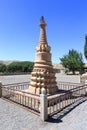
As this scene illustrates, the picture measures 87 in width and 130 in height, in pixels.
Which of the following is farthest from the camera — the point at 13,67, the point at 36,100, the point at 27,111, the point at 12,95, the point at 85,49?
the point at 13,67

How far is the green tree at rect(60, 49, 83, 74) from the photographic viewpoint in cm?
4178

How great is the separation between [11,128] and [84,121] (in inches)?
106

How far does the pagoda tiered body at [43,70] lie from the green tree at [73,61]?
106ft

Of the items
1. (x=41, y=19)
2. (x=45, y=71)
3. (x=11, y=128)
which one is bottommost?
(x=11, y=128)

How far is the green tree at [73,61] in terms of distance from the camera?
41.8 metres

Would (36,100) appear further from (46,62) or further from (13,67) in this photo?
(13,67)

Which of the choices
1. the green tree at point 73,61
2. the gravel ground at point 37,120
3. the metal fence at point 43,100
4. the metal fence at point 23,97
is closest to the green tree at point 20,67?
the green tree at point 73,61

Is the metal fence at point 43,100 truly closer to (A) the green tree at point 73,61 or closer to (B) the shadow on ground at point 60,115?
(B) the shadow on ground at point 60,115

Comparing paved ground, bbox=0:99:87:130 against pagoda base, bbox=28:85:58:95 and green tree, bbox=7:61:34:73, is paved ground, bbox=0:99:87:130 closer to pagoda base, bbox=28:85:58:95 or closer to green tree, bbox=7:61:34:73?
pagoda base, bbox=28:85:58:95

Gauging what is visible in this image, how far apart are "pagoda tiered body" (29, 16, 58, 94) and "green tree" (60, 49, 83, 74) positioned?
32339 mm

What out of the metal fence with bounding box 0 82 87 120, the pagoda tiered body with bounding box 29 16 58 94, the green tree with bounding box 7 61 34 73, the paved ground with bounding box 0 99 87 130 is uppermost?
the green tree with bounding box 7 61 34 73

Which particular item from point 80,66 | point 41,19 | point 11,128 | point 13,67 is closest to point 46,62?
point 41,19

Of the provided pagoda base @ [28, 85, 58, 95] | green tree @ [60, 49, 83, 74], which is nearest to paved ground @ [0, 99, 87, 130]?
pagoda base @ [28, 85, 58, 95]

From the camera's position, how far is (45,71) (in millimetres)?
9867
